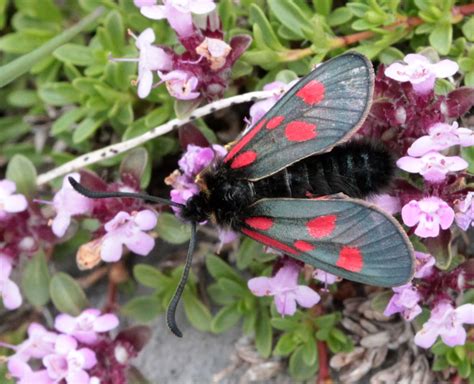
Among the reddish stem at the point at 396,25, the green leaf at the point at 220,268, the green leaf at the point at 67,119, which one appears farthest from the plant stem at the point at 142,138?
the green leaf at the point at 220,268

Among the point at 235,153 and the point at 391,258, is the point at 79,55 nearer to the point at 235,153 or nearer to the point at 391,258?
the point at 235,153

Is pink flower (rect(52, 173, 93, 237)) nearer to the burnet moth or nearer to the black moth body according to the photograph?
the burnet moth

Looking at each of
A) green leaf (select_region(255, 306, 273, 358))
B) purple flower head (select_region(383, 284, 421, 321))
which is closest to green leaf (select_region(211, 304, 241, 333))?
green leaf (select_region(255, 306, 273, 358))

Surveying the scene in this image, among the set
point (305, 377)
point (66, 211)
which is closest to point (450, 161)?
point (305, 377)

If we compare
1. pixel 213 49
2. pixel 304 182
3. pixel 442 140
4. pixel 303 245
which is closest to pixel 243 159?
pixel 304 182

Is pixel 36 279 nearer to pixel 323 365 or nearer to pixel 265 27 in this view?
pixel 323 365

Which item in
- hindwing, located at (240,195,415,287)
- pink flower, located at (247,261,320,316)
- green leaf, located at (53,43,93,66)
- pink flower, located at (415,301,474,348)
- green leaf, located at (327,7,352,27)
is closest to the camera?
hindwing, located at (240,195,415,287)
